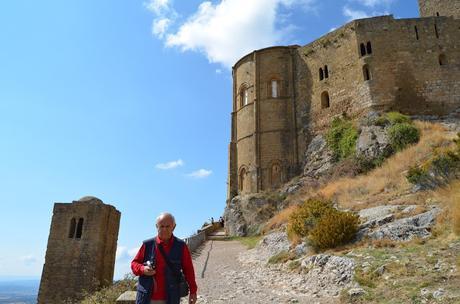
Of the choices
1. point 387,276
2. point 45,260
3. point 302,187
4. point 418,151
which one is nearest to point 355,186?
point 418,151

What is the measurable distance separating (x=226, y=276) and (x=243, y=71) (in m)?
23.2

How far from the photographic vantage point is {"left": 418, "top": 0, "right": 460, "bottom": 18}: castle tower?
27.1 meters

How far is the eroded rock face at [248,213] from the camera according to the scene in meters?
25.2

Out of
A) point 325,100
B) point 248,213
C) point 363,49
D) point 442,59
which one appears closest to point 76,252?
point 248,213

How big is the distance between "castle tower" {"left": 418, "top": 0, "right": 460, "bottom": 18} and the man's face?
2930cm

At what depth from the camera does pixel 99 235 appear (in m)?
20.8

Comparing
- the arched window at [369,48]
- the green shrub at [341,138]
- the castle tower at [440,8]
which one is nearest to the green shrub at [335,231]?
the green shrub at [341,138]

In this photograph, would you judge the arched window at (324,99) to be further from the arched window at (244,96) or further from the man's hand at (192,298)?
the man's hand at (192,298)

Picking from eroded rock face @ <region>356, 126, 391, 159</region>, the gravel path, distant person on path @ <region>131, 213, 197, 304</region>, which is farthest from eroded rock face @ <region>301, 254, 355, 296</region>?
eroded rock face @ <region>356, 126, 391, 159</region>

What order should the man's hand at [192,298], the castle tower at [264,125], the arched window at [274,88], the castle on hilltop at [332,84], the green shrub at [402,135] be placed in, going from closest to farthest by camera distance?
the man's hand at [192,298]
the green shrub at [402,135]
the castle on hilltop at [332,84]
the castle tower at [264,125]
the arched window at [274,88]

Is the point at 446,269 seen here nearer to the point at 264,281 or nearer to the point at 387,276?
the point at 387,276

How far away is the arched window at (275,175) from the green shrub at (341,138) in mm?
4697

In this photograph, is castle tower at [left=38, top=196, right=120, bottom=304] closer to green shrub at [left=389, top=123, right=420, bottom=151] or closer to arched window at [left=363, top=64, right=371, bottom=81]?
green shrub at [left=389, top=123, right=420, bottom=151]

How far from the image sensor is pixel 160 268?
4.44 m
